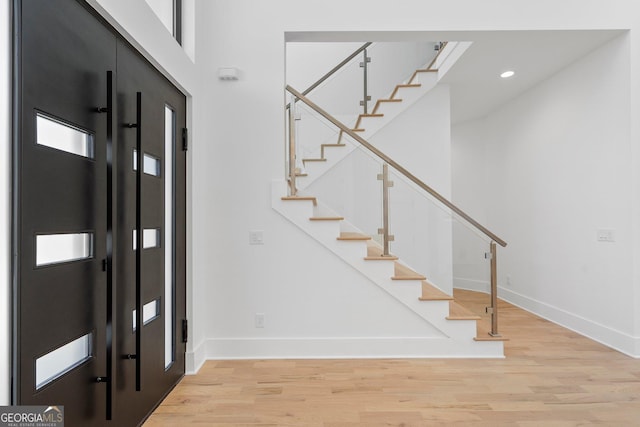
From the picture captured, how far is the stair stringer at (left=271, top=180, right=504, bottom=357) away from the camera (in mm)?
3551

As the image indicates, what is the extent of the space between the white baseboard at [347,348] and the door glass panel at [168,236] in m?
0.67

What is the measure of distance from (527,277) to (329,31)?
3.99 m

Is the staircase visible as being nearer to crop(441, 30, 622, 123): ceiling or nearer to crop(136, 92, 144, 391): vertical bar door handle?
crop(136, 92, 144, 391): vertical bar door handle

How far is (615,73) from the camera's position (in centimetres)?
370

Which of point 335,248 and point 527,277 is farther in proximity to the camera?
point 527,277

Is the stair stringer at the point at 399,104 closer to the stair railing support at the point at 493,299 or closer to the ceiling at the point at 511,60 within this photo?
the ceiling at the point at 511,60

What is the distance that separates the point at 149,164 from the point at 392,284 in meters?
2.21

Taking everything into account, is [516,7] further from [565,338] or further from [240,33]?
[565,338]

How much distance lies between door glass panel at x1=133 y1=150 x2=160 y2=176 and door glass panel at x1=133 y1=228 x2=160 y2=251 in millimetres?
367

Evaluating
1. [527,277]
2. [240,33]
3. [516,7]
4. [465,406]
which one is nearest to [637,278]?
[527,277]

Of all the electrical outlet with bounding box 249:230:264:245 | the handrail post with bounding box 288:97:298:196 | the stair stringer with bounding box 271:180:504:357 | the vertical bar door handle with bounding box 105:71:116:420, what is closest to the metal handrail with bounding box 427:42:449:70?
the handrail post with bounding box 288:97:298:196

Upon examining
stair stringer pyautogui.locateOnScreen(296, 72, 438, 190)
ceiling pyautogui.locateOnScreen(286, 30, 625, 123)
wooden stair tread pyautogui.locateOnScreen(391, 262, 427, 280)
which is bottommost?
wooden stair tread pyautogui.locateOnScreen(391, 262, 427, 280)

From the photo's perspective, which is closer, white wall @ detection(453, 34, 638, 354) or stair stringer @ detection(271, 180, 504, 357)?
stair stringer @ detection(271, 180, 504, 357)

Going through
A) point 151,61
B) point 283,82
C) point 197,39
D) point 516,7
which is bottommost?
point 151,61
